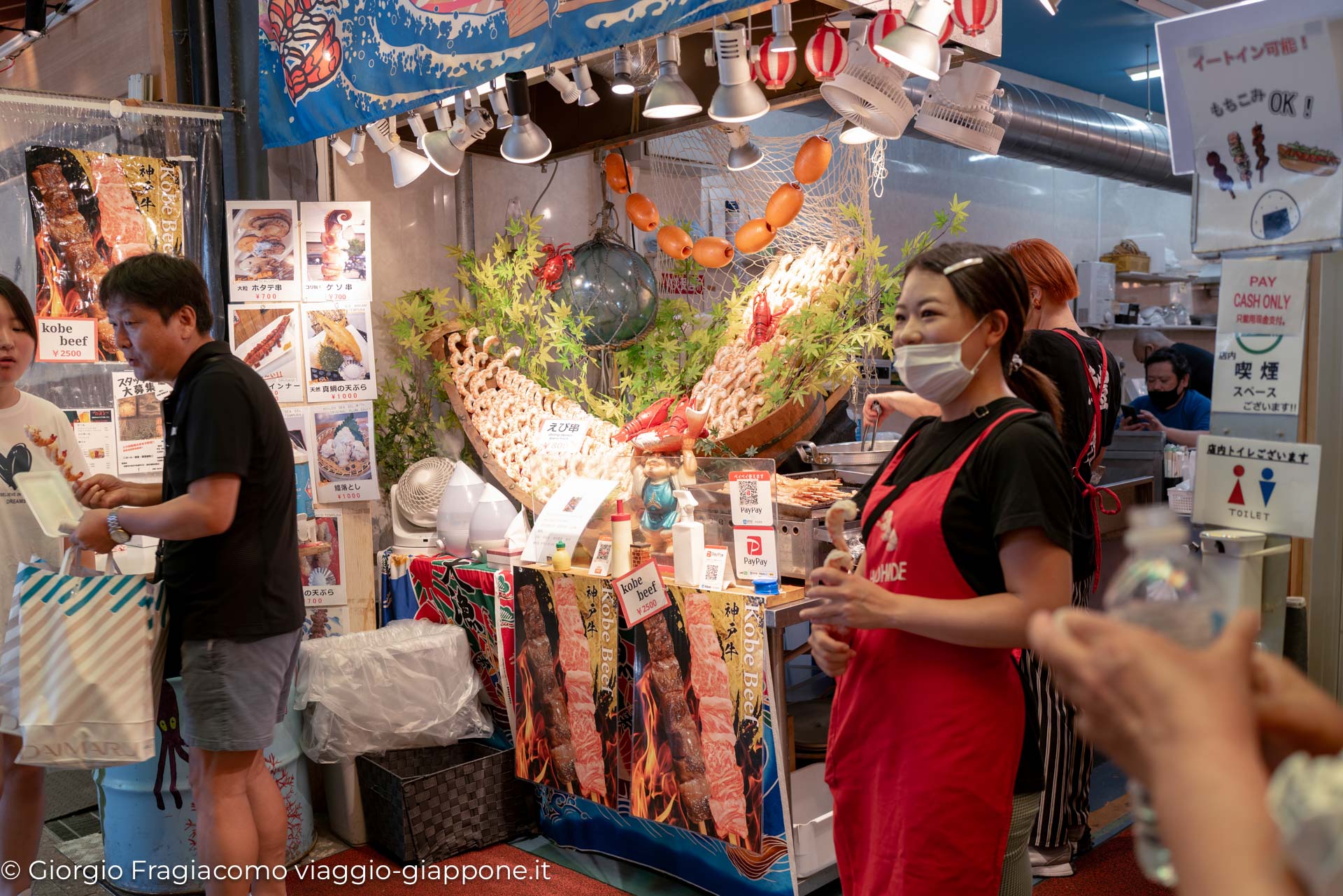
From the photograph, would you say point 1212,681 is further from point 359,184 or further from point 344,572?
point 359,184

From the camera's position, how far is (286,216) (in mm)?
3977

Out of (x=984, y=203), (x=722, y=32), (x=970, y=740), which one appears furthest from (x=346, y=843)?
(x=984, y=203)

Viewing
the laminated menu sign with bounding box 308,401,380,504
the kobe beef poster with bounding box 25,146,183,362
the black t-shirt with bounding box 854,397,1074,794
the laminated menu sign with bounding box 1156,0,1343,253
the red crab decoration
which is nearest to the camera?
the laminated menu sign with bounding box 1156,0,1343,253

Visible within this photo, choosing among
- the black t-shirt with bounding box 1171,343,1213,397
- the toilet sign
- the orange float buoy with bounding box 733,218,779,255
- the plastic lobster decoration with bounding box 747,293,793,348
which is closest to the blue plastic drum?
the plastic lobster decoration with bounding box 747,293,793,348

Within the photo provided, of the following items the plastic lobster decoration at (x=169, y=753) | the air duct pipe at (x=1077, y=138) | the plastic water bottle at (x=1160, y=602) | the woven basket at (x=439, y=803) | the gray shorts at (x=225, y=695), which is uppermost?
the air duct pipe at (x=1077, y=138)

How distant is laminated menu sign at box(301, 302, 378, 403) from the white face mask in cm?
275

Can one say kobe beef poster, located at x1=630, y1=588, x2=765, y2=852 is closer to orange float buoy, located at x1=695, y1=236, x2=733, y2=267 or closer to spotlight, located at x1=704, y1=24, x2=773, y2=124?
spotlight, located at x1=704, y1=24, x2=773, y2=124

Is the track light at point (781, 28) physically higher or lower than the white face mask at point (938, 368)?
higher

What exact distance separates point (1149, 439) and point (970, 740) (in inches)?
185

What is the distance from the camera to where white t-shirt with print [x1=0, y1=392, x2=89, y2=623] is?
2.95 m

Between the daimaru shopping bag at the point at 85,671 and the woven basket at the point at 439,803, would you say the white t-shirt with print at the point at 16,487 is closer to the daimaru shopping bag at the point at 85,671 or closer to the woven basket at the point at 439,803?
the daimaru shopping bag at the point at 85,671

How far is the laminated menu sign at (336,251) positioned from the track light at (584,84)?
116 centimetres

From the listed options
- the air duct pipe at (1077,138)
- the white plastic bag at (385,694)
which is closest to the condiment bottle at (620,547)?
the white plastic bag at (385,694)

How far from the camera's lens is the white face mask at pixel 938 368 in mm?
1738
